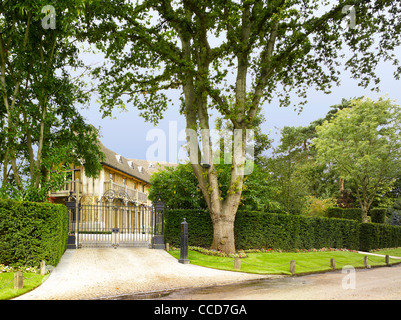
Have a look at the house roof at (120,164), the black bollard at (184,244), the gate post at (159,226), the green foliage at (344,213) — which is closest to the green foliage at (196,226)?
the gate post at (159,226)

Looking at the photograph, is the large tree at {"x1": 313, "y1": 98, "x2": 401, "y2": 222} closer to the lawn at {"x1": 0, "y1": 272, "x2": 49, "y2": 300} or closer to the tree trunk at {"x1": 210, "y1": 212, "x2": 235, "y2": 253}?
the tree trunk at {"x1": 210, "y1": 212, "x2": 235, "y2": 253}

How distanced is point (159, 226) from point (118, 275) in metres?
6.91

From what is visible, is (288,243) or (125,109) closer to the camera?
(125,109)

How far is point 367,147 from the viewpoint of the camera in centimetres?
3756

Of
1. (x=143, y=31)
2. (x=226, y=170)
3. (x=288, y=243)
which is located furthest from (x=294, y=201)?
(x=143, y=31)

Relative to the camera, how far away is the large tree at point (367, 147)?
36.9m

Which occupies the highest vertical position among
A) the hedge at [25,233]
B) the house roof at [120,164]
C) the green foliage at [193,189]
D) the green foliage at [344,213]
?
the house roof at [120,164]

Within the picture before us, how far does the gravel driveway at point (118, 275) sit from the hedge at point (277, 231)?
9.63ft

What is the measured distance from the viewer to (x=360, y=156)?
3838 cm

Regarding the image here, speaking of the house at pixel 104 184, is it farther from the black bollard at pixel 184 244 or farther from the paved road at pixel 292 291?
the paved road at pixel 292 291

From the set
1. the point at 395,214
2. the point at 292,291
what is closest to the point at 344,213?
the point at 395,214

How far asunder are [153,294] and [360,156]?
34716 millimetres
